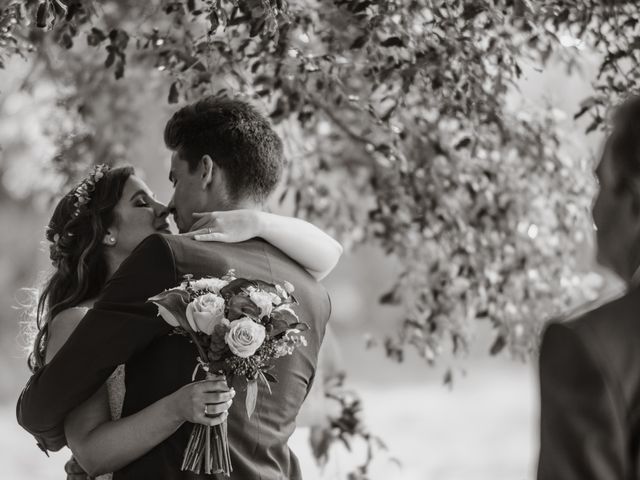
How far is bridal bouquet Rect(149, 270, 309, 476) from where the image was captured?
258 centimetres

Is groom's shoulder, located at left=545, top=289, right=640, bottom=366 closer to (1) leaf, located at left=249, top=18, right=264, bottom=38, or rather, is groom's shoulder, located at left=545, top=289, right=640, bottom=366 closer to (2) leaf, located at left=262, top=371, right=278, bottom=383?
(2) leaf, located at left=262, top=371, right=278, bottom=383

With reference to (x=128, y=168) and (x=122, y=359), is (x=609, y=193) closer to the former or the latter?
(x=122, y=359)

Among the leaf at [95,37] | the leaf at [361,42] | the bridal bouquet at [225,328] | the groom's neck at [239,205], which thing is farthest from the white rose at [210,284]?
the leaf at [95,37]

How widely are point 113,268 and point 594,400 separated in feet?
7.89

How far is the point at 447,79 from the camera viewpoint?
167 inches

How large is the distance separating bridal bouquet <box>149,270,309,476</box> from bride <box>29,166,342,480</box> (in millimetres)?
70

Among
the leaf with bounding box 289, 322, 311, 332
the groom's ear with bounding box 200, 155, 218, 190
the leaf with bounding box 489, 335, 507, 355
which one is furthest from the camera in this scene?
the leaf with bounding box 489, 335, 507, 355

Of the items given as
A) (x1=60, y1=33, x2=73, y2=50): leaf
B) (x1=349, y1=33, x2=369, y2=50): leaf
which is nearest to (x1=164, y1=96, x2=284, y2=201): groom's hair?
(x1=349, y1=33, x2=369, y2=50): leaf

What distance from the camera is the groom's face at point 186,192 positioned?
9.74 ft

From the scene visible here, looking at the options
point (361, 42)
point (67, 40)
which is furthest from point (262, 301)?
point (67, 40)

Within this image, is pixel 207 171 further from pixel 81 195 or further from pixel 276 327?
pixel 81 195

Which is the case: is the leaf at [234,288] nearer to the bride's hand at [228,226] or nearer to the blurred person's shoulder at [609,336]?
the bride's hand at [228,226]

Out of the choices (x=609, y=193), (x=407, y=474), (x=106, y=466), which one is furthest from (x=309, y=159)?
(x=407, y=474)

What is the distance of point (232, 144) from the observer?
2.98m
